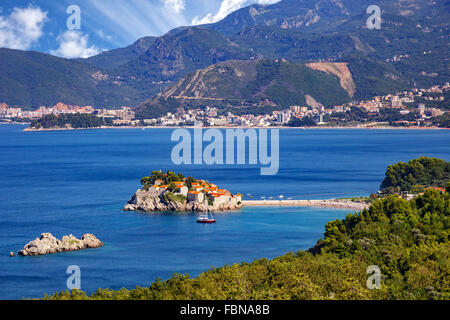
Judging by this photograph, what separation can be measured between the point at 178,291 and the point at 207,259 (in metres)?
12.7

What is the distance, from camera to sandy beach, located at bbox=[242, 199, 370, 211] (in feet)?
131

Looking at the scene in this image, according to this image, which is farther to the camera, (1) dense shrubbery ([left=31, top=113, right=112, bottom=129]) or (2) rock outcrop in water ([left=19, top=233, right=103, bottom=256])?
(1) dense shrubbery ([left=31, top=113, right=112, bottom=129])

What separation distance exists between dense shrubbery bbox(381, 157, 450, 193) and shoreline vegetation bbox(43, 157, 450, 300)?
16329 millimetres

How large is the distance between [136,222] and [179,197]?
13.2 feet

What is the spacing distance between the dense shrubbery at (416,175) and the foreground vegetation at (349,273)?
18.6 m

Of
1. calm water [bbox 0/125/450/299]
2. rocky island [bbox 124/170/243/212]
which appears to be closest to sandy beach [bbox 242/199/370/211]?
calm water [bbox 0/125/450/299]

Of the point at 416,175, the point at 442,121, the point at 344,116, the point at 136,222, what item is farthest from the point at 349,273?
the point at 344,116

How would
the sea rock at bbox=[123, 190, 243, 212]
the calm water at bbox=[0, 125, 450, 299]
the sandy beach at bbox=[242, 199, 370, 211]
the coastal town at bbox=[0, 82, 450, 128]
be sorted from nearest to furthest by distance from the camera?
1. the calm water at bbox=[0, 125, 450, 299]
2. the sandy beach at bbox=[242, 199, 370, 211]
3. the sea rock at bbox=[123, 190, 243, 212]
4. the coastal town at bbox=[0, 82, 450, 128]

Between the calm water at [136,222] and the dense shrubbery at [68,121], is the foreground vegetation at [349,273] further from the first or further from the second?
the dense shrubbery at [68,121]

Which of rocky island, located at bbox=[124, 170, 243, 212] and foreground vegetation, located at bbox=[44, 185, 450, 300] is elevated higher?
rocky island, located at bbox=[124, 170, 243, 212]

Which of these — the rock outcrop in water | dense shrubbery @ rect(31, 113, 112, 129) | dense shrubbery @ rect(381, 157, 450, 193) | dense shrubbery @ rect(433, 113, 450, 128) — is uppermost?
dense shrubbery @ rect(31, 113, 112, 129)

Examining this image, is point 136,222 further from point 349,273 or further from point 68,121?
point 68,121

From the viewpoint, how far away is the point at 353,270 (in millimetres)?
17906

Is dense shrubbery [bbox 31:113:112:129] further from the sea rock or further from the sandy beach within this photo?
the sandy beach
